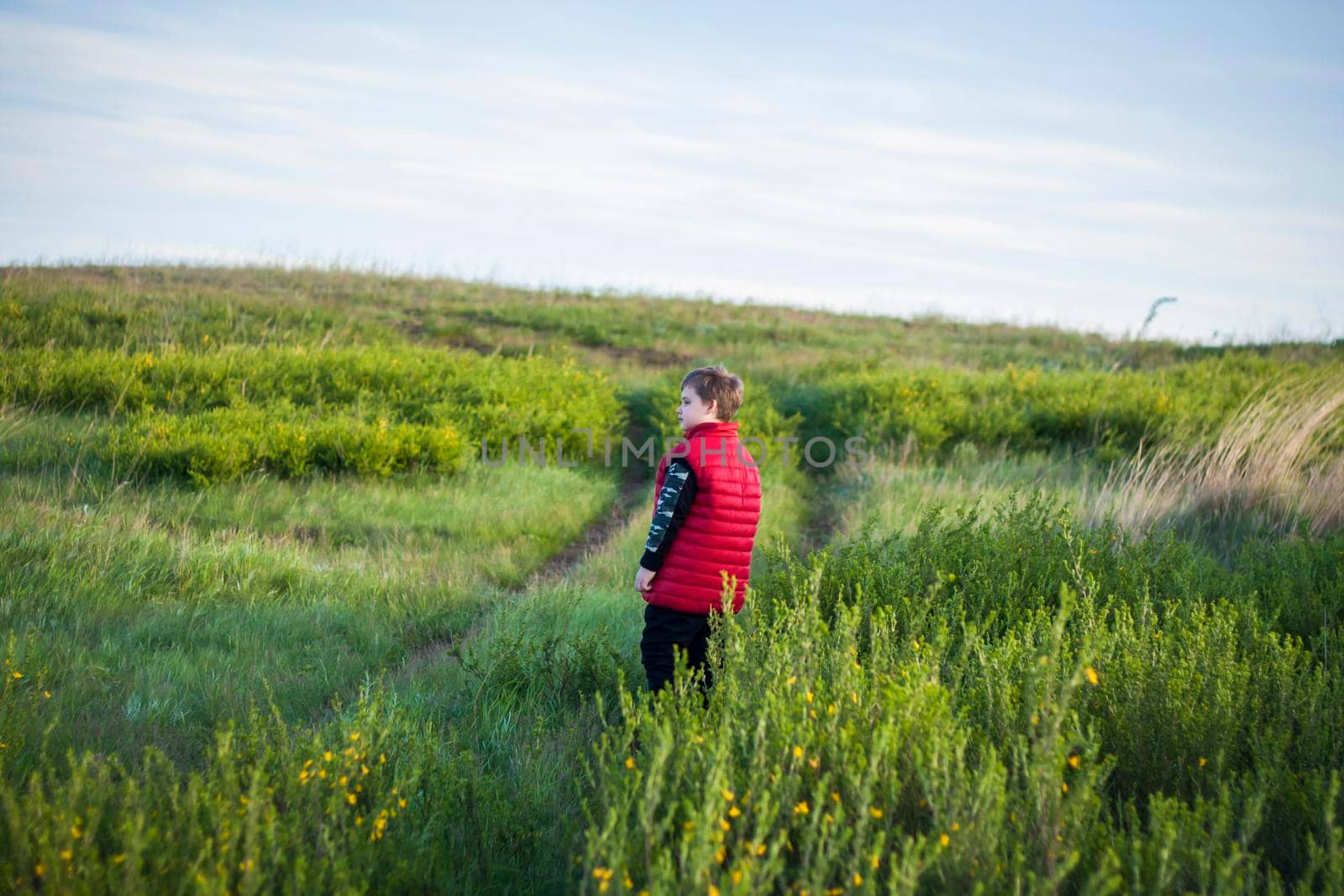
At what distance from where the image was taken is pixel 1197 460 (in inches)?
369

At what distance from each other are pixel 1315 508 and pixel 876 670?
613cm

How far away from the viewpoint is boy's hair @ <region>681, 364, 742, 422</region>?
3.86m

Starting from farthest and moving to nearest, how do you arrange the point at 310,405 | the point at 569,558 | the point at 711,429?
1. the point at 310,405
2. the point at 569,558
3. the point at 711,429

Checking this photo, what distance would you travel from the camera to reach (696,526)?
3.84 metres

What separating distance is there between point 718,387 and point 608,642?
1596mm

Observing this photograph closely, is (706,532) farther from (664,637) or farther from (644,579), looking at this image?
(664,637)

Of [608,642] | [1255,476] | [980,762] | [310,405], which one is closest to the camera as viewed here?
[980,762]

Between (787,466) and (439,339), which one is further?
(439,339)

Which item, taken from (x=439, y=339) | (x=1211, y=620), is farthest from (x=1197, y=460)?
(x=439, y=339)

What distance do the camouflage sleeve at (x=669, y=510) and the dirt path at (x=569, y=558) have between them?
1.38 m

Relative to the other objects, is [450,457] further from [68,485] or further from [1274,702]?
[1274,702]

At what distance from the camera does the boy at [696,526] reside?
381cm

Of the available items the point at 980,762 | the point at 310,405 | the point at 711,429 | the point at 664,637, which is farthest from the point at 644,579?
the point at 310,405

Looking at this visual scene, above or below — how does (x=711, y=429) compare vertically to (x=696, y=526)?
above
